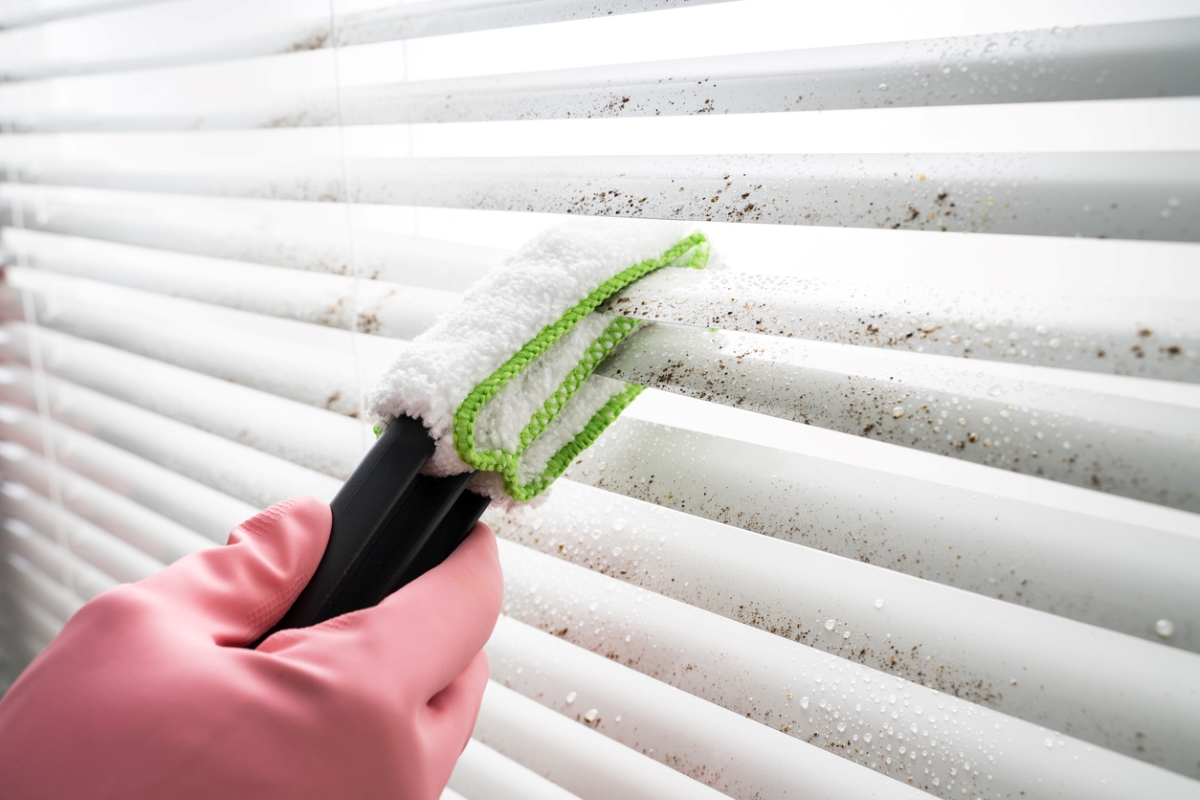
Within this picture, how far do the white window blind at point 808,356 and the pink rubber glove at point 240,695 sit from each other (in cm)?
19

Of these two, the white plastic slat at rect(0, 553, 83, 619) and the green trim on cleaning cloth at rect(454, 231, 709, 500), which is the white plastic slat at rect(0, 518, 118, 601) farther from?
the green trim on cleaning cloth at rect(454, 231, 709, 500)

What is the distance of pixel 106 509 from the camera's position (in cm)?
103

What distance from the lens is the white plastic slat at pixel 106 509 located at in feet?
3.09

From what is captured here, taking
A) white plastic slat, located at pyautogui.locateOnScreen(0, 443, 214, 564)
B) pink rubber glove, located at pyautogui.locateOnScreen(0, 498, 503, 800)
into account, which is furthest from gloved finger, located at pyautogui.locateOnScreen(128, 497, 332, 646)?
white plastic slat, located at pyautogui.locateOnScreen(0, 443, 214, 564)

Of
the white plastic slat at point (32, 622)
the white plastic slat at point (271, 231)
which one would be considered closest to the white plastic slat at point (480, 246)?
the white plastic slat at point (271, 231)

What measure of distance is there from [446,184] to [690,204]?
0.25m

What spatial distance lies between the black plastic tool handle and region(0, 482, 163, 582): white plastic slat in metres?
0.76

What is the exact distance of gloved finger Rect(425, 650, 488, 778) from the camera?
0.40 meters

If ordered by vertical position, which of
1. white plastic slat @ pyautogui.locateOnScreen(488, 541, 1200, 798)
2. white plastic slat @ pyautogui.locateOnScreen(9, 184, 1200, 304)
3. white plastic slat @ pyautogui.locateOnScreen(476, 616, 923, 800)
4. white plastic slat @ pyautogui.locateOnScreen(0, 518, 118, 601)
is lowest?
white plastic slat @ pyautogui.locateOnScreen(0, 518, 118, 601)

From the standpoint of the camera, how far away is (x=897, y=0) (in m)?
0.41

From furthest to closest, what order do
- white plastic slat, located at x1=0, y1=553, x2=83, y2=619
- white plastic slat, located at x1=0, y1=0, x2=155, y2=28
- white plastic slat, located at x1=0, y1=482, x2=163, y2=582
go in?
white plastic slat, located at x1=0, y1=553, x2=83, y2=619 < white plastic slat, located at x1=0, y1=482, x2=163, y2=582 < white plastic slat, located at x1=0, y1=0, x2=155, y2=28

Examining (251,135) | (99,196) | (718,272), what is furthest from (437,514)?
(99,196)

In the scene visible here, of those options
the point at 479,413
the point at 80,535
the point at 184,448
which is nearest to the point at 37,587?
the point at 80,535

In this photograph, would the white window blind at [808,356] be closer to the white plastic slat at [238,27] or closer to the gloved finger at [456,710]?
the white plastic slat at [238,27]
